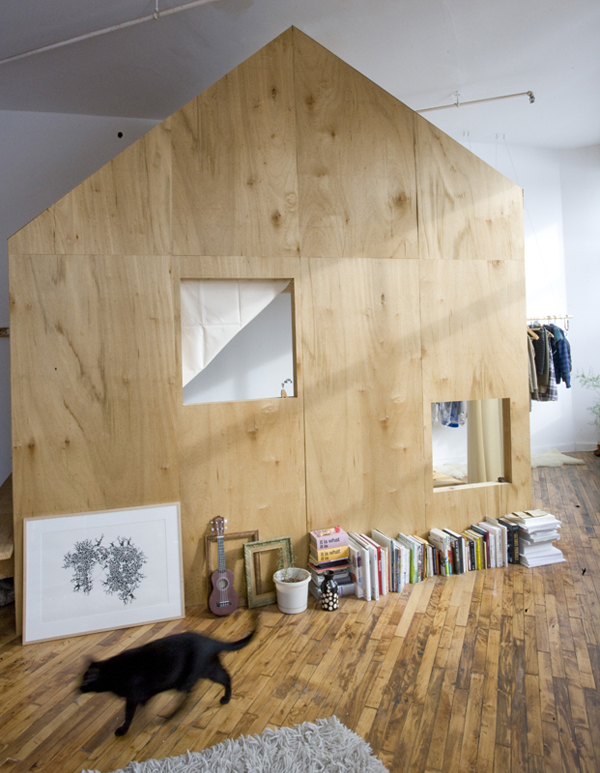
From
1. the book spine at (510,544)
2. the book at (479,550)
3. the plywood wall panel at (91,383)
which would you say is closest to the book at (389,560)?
the book at (479,550)

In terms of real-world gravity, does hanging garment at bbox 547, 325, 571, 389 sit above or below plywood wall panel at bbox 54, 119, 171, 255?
below

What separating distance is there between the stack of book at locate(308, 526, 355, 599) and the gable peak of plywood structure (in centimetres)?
168

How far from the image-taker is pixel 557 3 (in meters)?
3.12

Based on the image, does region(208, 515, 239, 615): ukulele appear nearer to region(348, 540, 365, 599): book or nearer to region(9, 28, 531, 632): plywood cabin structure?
region(9, 28, 531, 632): plywood cabin structure

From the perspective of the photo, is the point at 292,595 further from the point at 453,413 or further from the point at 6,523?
the point at 453,413

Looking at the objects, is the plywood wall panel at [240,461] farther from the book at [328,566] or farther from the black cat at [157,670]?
the black cat at [157,670]

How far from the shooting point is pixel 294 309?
310 cm

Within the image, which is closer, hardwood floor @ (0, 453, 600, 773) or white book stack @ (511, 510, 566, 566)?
hardwood floor @ (0, 453, 600, 773)

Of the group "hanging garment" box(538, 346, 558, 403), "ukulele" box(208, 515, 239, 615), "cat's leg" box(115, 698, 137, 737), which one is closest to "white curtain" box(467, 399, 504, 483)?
"hanging garment" box(538, 346, 558, 403)

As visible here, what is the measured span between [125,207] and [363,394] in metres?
1.74

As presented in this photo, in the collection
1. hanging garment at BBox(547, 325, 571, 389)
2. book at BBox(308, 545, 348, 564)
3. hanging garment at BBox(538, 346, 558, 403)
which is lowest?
book at BBox(308, 545, 348, 564)

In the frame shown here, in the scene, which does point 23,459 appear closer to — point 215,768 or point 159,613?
point 159,613

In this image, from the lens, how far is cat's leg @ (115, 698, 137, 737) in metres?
1.93

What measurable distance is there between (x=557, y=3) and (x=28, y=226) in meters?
3.33
